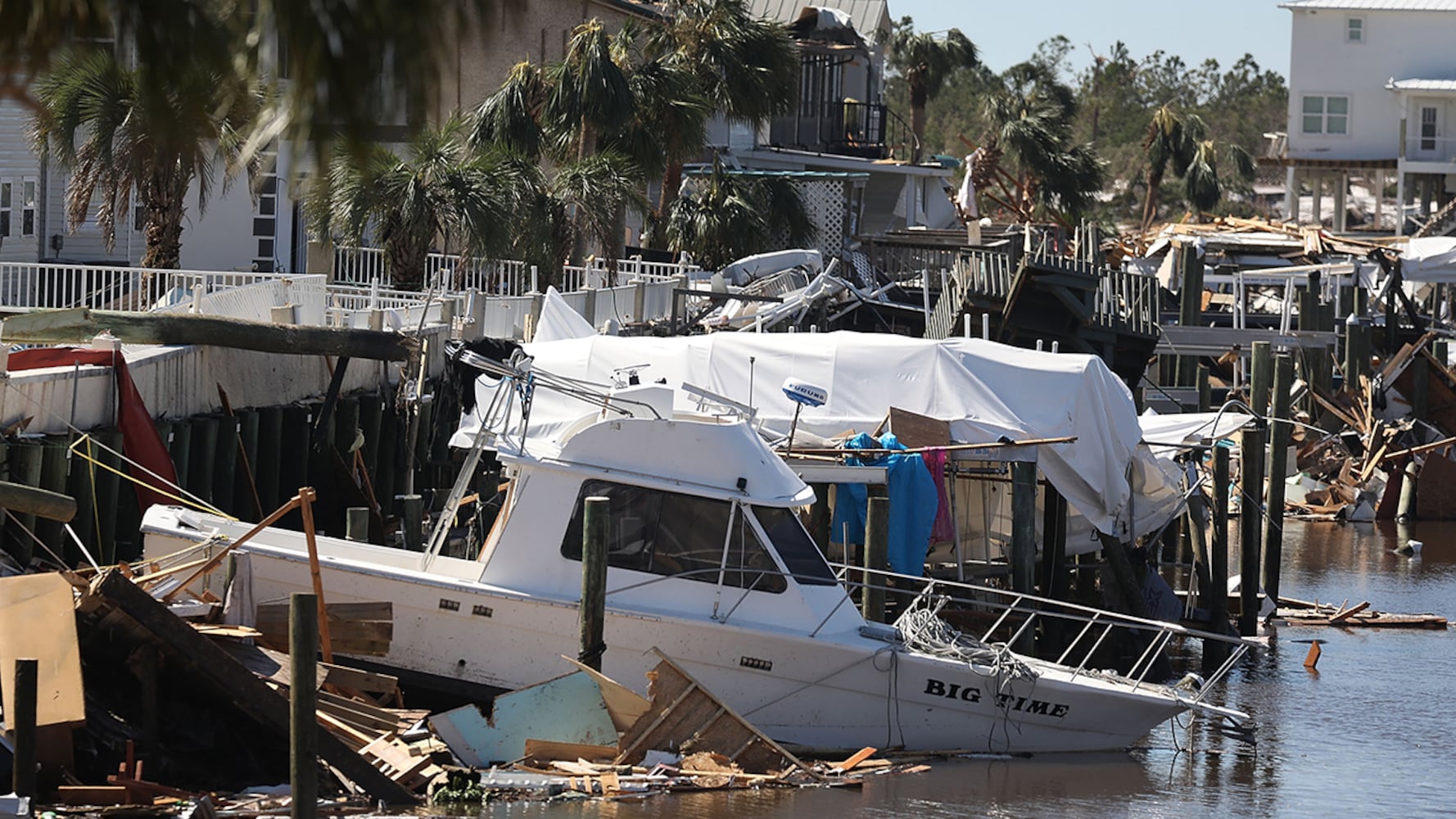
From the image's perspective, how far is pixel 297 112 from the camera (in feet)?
15.4

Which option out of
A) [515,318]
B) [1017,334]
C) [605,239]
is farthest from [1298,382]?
[515,318]

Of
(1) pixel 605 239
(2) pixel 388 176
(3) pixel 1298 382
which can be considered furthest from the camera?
(3) pixel 1298 382

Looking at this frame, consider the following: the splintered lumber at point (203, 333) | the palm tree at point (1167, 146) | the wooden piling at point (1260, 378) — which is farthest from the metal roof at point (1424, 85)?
the splintered lumber at point (203, 333)

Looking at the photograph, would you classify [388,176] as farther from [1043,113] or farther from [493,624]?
[1043,113]

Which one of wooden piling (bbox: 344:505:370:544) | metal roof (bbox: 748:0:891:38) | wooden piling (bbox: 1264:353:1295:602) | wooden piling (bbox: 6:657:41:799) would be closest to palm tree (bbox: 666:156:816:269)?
wooden piling (bbox: 1264:353:1295:602)

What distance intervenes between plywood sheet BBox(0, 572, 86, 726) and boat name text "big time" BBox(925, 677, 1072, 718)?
21.8ft

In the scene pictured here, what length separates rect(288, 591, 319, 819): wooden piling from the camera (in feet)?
35.9

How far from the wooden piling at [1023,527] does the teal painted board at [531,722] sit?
549cm

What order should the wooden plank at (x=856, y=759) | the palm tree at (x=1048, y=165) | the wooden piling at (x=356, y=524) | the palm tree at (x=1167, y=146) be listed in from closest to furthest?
1. the wooden plank at (x=856, y=759)
2. the wooden piling at (x=356, y=524)
3. the palm tree at (x=1048, y=165)
4. the palm tree at (x=1167, y=146)

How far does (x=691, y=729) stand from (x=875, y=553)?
2.92 meters

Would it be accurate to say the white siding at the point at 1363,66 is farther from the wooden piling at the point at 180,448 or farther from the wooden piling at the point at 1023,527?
the wooden piling at the point at 180,448

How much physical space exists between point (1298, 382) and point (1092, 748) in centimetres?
2470

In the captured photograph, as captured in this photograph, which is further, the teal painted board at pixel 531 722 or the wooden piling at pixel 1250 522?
the wooden piling at pixel 1250 522

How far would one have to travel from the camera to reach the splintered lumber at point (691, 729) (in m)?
14.4
